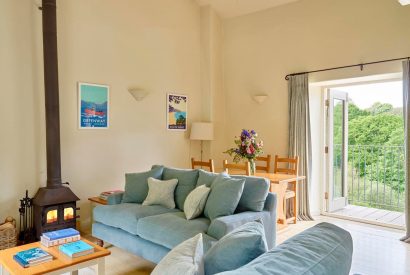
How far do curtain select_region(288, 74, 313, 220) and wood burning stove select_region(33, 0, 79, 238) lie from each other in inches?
131

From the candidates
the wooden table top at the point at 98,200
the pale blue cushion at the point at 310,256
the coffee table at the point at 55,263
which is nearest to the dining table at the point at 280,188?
the wooden table top at the point at 98,200

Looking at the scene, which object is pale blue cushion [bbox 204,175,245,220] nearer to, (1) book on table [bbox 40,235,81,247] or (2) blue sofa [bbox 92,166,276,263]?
(2) blue sofa [bbox 92,166,276,263]

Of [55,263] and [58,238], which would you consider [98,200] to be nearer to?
[58,238]

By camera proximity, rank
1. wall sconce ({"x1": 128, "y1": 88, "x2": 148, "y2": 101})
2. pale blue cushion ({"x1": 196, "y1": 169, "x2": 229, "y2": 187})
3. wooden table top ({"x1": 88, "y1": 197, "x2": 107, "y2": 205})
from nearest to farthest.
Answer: pale blue cushion ({"x1": 196, "y1": 169, "x2": 229, "y2": 187}), wooden table top ({"x1": 88, "y1": 197, "x2": 107, "y2": 205}), wall sconce ({"x1": 128, "y1": 88, "x2": 148, "y2": 101})

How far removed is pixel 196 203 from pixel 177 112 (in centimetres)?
281

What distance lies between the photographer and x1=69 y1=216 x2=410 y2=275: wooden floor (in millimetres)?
3168

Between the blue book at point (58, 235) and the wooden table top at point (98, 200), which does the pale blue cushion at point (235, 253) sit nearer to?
the blue book at point (58, 235)

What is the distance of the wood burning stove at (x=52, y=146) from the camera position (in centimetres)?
381

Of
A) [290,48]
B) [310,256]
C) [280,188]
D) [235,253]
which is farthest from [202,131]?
[310,256]

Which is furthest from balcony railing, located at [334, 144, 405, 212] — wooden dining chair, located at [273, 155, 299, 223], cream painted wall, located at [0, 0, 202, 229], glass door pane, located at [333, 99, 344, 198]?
cream painted wall, located at [0, 0, 202, 229]

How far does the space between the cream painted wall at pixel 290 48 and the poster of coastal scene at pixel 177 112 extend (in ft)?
2.98

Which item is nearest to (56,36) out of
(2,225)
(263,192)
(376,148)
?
(2,225)

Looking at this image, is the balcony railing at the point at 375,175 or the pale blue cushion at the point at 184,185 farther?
the balcony railing at the point at 375,175

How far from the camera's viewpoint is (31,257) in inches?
89.5
